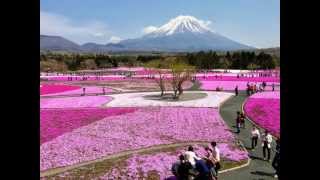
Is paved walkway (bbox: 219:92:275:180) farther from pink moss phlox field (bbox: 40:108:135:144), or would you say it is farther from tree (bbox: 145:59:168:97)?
tree (bbox: 145:59:168:97)

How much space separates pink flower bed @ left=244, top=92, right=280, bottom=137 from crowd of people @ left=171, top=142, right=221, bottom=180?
16638 mm

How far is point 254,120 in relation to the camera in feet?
122

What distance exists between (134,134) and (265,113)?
13.5 meters

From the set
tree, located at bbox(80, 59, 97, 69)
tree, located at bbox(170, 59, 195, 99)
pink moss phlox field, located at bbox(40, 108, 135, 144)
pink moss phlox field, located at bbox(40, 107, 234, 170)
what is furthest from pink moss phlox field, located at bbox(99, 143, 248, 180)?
tree, located at bbox(80, 59, 97, 69)

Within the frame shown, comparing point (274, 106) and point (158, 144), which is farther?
point (274, 106)

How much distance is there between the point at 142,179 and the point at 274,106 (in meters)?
24.3

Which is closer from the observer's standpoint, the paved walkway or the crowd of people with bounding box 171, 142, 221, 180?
the crowd of people with bounding box 171, 142, 221, 180

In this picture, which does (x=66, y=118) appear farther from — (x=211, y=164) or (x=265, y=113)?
(x=211, y=164)

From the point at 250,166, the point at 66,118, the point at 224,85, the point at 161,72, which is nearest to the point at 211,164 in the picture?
the point at 250,166

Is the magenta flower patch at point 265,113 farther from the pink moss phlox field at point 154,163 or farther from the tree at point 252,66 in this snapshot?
the tree at point 252,66

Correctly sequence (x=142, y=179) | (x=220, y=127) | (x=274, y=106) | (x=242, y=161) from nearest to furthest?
(x=142, y=179), (x=242, y=161), (x=220, y=127), (x=274, y=106)

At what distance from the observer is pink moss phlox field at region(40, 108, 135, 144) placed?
101ft
